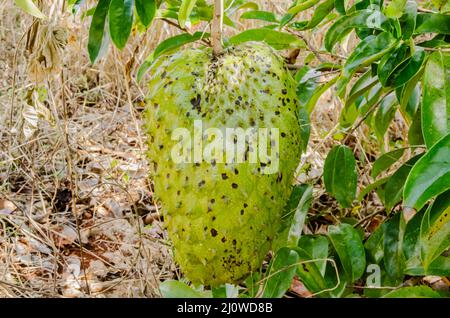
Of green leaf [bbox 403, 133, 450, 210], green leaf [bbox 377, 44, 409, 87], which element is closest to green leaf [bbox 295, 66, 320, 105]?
green leaf [bbox 377, 44, 409, 87]

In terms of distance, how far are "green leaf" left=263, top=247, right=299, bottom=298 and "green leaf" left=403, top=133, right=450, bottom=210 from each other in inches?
8.6

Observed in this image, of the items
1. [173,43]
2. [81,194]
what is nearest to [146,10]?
[173,43]

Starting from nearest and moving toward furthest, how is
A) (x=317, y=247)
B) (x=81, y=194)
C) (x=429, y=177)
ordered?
(x=429, y=177)
(x=317, y=247)
(x=81, y=194)

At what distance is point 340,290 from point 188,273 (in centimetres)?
23

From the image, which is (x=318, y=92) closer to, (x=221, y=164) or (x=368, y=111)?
(x=368, y=111)

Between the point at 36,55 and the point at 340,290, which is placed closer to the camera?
the point at 340,290

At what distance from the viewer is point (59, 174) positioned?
1.99 meters

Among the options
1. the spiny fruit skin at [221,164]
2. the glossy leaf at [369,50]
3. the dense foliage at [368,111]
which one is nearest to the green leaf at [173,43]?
the dense foliage at [368,111]

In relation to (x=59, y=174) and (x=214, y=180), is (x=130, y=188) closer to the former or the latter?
(x=59, y=174)

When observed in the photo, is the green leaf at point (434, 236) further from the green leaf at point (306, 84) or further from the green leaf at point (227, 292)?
the green leaf at point (306, 84)

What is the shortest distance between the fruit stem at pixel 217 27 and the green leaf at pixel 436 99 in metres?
0.28

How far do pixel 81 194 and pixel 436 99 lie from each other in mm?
1346

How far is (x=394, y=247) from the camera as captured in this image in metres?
1.06

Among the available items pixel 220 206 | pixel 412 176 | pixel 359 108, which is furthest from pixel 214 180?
pixel 359 108
